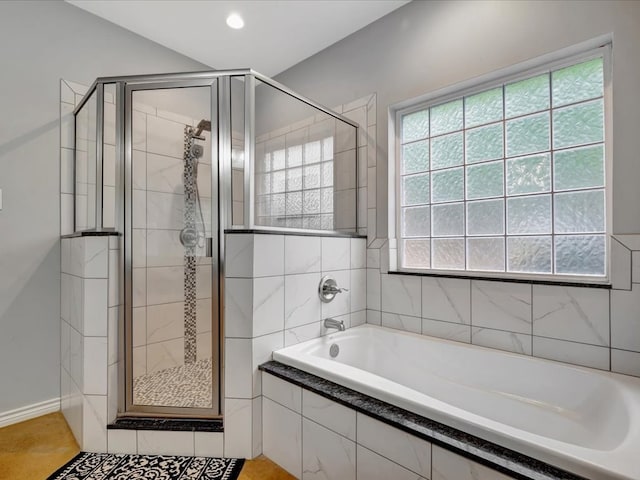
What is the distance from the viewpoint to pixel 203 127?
173 centimetres

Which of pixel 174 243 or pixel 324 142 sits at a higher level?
pixel 324 142

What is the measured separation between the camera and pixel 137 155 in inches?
68.6

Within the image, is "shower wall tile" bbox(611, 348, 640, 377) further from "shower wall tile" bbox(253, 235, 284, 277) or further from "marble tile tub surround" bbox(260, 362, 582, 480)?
"shower wall tile" bbox(253, 235, 284, 277)

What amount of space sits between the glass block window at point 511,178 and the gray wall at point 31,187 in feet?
7.33

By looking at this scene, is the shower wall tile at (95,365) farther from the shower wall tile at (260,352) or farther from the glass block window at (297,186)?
the glass block window at (297,186)

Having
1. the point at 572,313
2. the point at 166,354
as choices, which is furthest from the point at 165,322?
the point at 572,313

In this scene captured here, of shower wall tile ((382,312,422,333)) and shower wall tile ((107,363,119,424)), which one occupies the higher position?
shower wall tile ((382,312,422,333))

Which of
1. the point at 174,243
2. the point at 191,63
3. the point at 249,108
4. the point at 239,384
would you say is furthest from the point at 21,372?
the point at 191,63

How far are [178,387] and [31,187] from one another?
4.87ft

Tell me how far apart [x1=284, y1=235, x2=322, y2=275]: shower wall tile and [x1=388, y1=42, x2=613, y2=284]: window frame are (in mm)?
569

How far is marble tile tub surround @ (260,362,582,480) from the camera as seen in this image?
0.97 metres


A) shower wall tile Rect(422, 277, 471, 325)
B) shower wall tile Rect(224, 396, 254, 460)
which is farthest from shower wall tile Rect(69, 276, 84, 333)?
shower wall tile Rect(422, 277, 471, 325)

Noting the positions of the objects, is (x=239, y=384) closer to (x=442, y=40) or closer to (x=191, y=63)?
(x=442, y=40)

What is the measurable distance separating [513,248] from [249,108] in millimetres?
1600
